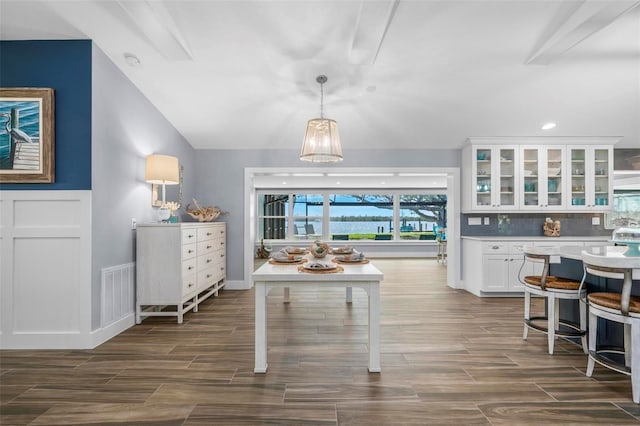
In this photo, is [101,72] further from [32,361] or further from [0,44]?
[32,361]

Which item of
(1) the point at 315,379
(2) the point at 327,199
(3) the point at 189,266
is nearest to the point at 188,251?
(3) the point at 189,266

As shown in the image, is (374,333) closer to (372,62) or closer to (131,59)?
(372,62)

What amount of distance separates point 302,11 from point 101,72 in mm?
1925

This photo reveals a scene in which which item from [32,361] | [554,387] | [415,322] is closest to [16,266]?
[32,361]

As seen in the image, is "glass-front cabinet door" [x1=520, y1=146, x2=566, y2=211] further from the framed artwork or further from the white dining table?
the framed artwork

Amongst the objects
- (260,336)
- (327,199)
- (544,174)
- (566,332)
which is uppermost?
(544,174)

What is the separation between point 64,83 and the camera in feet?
9.34

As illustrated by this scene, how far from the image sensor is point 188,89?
3707 millimetres

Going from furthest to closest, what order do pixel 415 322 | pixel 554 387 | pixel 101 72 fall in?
pixel 415 322 < pixel 101 72 < pixel 554 387

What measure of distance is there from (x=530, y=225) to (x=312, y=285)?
441 centimetres

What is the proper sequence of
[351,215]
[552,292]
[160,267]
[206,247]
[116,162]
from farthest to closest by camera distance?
[351,215]
[206,247]
[160,267]
[116,162]
[552,292]

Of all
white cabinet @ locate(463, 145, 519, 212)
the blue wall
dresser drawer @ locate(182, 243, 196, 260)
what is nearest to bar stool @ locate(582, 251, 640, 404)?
white cabinet @ locate(463, 145, 519, 212)

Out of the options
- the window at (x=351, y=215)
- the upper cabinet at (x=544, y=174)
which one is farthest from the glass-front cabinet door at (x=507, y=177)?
the window at (x=351, y=215)

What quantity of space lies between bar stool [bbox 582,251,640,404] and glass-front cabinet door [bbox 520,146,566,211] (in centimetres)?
285
